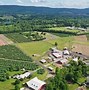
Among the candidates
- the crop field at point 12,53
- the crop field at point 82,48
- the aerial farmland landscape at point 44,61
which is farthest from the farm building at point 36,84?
the crop field at point 82,48

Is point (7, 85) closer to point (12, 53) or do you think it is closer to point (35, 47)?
point (12, 53)

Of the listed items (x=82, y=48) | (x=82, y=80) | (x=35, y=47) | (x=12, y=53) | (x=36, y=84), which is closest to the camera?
(x=36, y=84)

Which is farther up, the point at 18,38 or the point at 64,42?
the point at 64,42

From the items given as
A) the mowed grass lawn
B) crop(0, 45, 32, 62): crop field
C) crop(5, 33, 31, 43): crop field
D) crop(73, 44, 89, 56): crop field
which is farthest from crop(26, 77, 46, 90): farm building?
crop(5, 33, 31, 43): crop field

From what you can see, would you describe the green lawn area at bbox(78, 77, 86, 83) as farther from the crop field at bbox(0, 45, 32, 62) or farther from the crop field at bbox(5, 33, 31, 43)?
the crop field at bbox(5, 33, 31, 43)

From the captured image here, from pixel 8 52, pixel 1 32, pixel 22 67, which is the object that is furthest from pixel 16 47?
pixel 1 32

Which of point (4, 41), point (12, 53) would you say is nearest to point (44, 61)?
point (12, 53)
